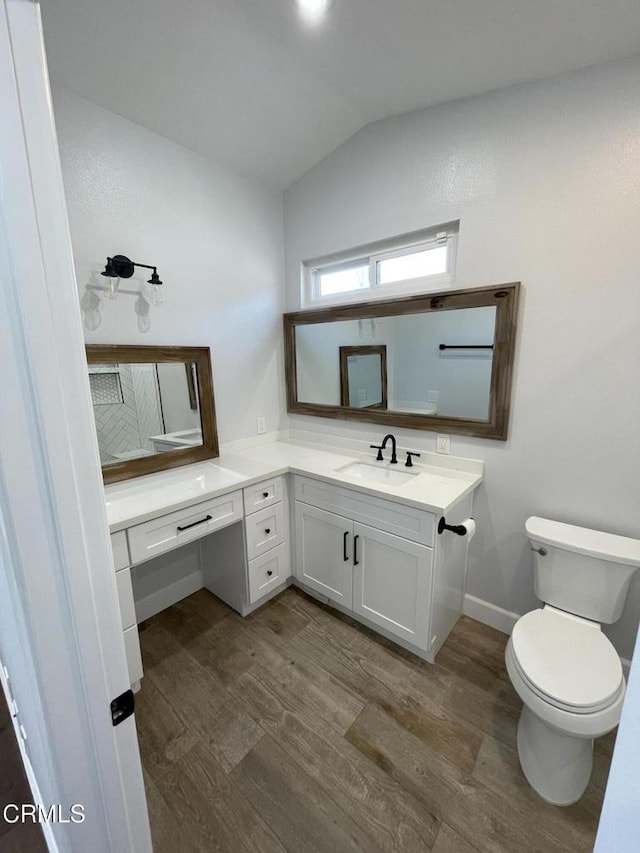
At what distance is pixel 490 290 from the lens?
1682 millimetres

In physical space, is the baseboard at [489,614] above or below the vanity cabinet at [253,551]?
below

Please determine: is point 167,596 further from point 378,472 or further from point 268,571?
point 378,472

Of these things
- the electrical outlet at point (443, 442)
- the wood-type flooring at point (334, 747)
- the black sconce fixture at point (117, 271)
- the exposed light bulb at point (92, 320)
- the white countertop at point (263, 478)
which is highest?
the black sconce fixture at point (117, 271)

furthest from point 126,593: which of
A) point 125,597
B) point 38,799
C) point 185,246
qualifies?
point 185,246

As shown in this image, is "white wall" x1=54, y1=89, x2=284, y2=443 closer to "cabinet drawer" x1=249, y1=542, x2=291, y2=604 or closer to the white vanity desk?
the white vanity desk

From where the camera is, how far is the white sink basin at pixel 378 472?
2031mm

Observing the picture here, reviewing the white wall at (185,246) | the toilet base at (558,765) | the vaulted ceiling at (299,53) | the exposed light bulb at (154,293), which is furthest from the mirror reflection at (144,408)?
the toilet base at (558,765)

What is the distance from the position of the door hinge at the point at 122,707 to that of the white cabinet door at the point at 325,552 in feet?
4.43

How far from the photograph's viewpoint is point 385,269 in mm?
2090

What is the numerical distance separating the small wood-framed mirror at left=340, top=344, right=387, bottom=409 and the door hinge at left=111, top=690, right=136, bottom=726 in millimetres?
1855

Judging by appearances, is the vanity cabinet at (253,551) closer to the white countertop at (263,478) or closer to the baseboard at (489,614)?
the white countertop at (263,478)

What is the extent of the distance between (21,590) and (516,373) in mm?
1898

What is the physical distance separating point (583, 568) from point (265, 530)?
153 centimetres

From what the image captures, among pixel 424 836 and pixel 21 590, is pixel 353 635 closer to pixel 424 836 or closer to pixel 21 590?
pixel 424 836
